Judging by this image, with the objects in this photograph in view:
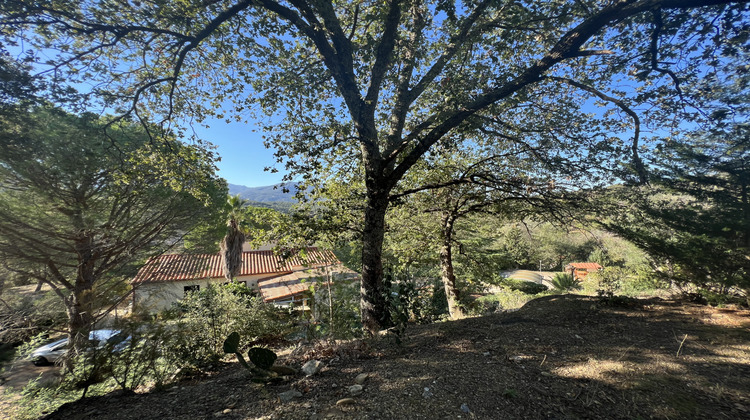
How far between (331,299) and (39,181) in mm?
8773

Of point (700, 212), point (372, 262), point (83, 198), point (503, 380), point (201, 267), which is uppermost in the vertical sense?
point (83, 198)

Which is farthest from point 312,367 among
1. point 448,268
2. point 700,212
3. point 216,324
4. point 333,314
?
point 700,212

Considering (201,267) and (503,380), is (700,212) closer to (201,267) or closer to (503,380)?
(503,380)

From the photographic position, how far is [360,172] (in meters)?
5.86

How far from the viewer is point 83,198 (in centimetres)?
746

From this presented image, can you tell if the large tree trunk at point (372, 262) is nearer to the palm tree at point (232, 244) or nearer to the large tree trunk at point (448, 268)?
the large tree trunk at point (448, 268)

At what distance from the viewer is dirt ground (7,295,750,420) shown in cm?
213

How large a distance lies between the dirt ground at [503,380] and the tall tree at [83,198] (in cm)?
458

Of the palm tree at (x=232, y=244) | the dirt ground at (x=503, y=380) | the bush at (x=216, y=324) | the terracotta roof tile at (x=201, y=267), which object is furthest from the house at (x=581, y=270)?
the palm tree at (x=232, y=244)

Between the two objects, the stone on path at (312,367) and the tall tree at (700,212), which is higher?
the tall tree at (700,212)

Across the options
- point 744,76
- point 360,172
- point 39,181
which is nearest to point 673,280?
point 744,76

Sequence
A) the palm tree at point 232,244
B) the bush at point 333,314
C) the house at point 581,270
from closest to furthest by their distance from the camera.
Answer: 1. the bush at point 333,314
2. the palm tree at point 232,244
3. the house at point 581,270

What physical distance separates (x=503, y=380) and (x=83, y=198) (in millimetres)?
11194

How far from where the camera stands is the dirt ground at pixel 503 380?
2135 millimetres
